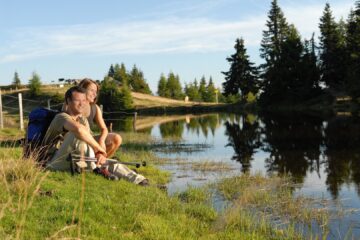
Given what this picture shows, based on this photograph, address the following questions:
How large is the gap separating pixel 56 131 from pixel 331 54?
4748 cm

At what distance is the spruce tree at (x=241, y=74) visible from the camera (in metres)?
59.6

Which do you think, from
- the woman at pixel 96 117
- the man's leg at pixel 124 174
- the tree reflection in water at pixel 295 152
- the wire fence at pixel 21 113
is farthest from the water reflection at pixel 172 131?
the man's leg at pixel 124 174

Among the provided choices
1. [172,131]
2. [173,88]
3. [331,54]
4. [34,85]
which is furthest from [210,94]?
[172,131]

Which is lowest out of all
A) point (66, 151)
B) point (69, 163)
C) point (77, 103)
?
point (69, 163)

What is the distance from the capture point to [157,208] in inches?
239

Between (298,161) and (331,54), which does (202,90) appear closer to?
(331,54)

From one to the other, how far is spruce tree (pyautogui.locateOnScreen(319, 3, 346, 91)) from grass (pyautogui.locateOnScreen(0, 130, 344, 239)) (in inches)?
1691

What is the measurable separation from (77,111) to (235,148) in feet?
38.8

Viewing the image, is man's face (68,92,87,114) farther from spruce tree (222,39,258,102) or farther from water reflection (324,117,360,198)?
spruce tree (222,39,258,102)

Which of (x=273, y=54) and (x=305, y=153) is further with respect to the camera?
(x=273, y=54)

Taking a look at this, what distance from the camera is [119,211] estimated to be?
5.50m

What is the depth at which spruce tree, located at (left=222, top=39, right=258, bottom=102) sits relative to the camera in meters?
59.6

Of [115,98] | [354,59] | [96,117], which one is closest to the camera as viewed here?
[96,117]

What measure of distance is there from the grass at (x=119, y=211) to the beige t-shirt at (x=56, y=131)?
48 cm
